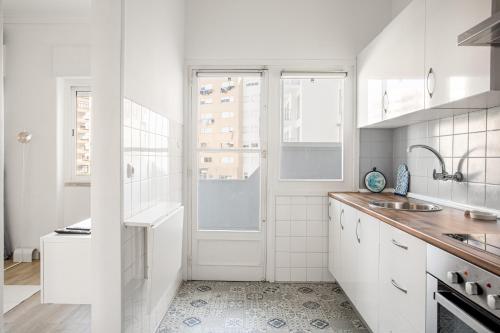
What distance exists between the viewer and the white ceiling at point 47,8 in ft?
12.3

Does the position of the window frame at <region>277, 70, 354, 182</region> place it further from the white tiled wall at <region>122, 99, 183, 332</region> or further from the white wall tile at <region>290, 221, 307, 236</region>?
the white tiled wall at <region>122, 99, 183, 332</region>

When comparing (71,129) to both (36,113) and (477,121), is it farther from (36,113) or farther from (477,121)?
(477,121)

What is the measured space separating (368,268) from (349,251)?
44 cm

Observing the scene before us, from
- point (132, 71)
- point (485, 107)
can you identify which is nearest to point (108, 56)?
point (132, 71)

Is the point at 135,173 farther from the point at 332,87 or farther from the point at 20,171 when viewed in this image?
the point at 20,171

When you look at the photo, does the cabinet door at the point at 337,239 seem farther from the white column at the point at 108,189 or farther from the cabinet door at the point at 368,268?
the white column at the point at 108,189

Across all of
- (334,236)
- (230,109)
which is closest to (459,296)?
(334,236)

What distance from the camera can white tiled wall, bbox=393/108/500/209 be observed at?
1.99m

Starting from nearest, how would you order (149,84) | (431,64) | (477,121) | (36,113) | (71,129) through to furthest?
1. (431,64)
2. (477,121)
3. (149,84)
4. (36,113)
5. (71,129)

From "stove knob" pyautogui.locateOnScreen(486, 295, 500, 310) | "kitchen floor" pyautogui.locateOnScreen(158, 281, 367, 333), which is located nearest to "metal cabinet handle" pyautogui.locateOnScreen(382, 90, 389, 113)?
"kitchen floor" pyautogui.locateOnScreen(158, 281, 367, 333)

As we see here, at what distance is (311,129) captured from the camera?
353 centimetres

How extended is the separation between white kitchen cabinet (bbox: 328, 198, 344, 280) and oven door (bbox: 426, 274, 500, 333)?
4.87 ft

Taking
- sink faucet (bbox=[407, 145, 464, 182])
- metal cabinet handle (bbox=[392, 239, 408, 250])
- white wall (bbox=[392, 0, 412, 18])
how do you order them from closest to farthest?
A: metal cabinet handle (bbox=[392, 239, 408, 250]) → sink faucet (bbox=[407, 145, 464, 182]) → white wall (bbox=[392, 0, 412, 18])

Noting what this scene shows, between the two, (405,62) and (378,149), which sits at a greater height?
(405,62)
